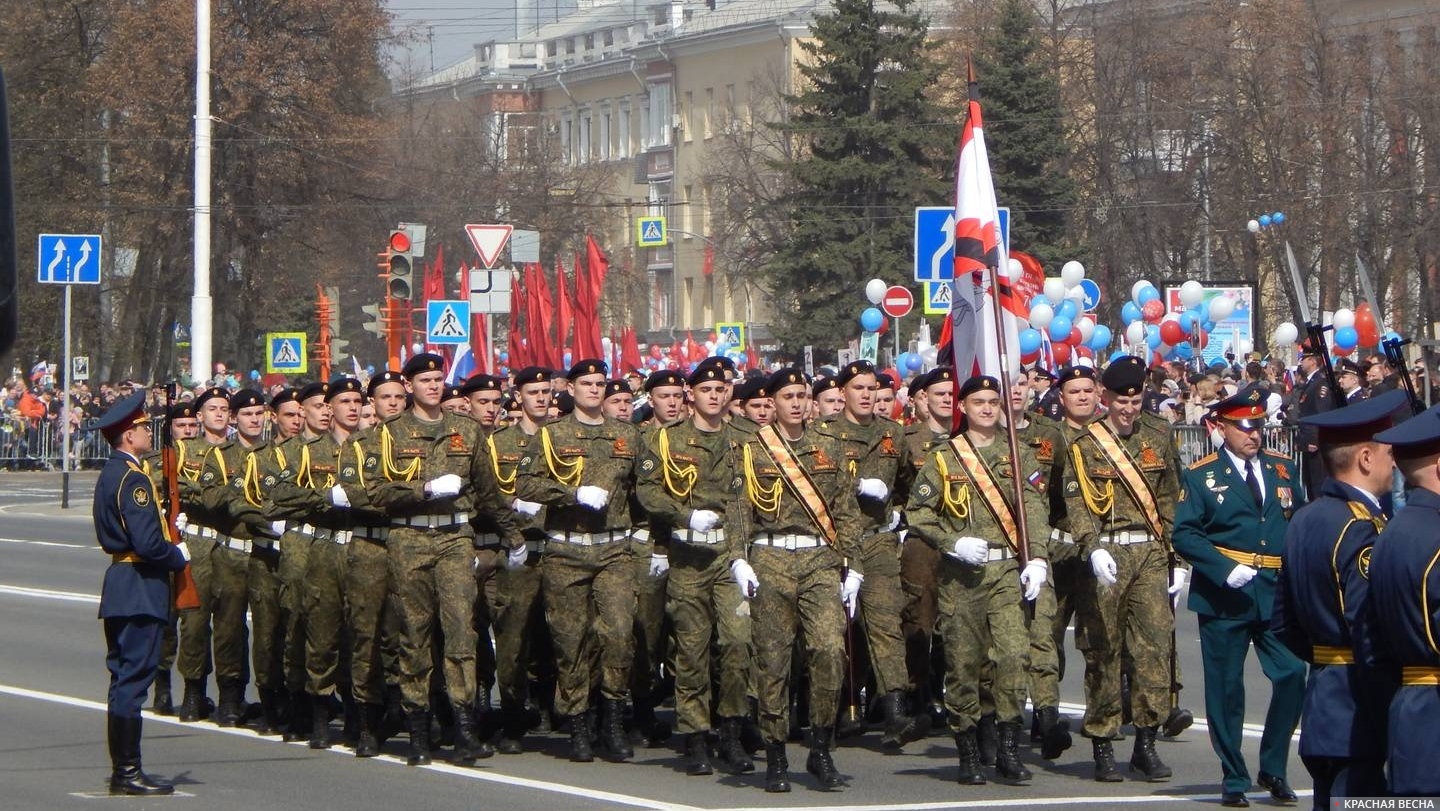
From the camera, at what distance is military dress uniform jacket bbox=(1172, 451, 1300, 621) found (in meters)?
9.97

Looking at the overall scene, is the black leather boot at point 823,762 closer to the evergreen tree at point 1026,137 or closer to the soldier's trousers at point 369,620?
the soldier's trousers at point 369,620

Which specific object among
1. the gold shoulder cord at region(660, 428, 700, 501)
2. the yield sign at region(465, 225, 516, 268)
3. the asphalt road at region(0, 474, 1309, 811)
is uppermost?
the yield sign at region(465, 225, 516, 268)

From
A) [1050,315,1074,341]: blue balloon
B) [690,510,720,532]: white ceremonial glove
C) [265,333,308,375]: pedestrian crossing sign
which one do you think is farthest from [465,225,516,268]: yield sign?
[690,510,720,532]: white ceremonial glove

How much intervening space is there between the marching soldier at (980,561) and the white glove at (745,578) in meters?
0.85

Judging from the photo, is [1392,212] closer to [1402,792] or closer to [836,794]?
[836,794]

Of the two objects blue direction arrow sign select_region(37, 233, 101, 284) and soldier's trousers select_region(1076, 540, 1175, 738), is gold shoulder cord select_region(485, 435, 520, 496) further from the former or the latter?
blue direction arrow sign select_region(37, 233, 101, 284)

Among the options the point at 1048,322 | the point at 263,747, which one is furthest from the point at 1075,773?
the point at 1048,322

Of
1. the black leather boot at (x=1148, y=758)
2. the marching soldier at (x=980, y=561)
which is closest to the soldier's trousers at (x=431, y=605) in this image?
the marching soldier at (x=980, y=561)

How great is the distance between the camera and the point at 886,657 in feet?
37.8

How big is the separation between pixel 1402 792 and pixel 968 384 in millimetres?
5300

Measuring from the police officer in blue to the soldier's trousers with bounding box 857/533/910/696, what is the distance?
3.49 metres

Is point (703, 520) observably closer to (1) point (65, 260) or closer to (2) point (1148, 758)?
(2) point (1148, 758)

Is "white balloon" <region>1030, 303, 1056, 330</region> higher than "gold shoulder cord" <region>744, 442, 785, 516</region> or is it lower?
higher

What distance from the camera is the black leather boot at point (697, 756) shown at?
10852mm
